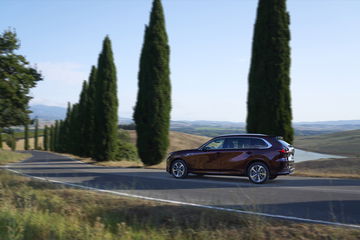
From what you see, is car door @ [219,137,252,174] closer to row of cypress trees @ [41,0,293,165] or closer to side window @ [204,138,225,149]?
side window @ [204,138,225,149]

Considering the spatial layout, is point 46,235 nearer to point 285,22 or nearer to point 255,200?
point 255,200

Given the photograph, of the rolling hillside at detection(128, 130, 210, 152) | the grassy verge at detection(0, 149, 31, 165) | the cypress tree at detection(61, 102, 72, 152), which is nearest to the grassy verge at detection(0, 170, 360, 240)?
the grassy verge at detection(0, 149, 31, 165)

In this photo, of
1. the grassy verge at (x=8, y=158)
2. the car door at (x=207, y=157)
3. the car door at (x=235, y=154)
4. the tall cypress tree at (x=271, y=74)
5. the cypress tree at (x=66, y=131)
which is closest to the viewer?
the car door at (x=235, y=154)

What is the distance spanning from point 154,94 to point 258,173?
39.4 ft

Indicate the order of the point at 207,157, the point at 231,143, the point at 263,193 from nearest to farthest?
the point at 263,193, the point at 231,143, the point at 207,157

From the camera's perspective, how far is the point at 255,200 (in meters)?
9.15

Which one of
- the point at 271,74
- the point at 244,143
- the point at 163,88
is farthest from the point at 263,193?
the point at 163,88

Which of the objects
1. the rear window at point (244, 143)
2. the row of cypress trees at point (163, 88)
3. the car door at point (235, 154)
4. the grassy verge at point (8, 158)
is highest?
the row of cypress trees at point (163, 88)

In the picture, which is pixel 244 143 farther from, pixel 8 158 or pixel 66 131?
pixel 66 131

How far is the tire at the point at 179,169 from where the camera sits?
14039 millimetres

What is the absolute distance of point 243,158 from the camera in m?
12.7

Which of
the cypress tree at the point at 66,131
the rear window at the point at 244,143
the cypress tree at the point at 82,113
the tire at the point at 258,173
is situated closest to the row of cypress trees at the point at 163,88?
the rear window at the point at 244,143

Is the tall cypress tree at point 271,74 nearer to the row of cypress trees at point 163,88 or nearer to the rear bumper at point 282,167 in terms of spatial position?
the row of cypress trees at point 163,88

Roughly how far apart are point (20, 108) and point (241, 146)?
18.8m
